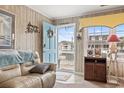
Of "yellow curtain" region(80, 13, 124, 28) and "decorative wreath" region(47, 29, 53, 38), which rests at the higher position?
"yellow curtain" region(80, 13, 124, 28)

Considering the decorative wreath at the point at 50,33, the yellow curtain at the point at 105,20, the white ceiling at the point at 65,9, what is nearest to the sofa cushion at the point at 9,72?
the white ceiling at the point at 65,9

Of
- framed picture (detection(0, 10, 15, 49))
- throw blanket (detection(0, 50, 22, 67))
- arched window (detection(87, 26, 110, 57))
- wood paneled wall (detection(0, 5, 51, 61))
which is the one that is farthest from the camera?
arched window (detection(87, 26, 110, 57))


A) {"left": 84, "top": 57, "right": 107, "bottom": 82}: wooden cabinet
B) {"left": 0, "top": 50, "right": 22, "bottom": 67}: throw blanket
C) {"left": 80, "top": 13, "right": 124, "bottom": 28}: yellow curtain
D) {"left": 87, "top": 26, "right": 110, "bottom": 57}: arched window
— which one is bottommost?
{"left": 84, "top": 57, "right": 107, "bottom": 82}: wooden cabinet

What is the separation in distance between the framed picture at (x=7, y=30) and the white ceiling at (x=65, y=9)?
0.96 meters

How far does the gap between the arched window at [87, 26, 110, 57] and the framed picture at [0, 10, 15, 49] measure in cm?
273

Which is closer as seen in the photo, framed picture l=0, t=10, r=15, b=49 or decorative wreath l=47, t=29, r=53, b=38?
framed picture l=0, t=10, r=15, b=49

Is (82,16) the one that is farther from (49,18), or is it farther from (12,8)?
(12,8)

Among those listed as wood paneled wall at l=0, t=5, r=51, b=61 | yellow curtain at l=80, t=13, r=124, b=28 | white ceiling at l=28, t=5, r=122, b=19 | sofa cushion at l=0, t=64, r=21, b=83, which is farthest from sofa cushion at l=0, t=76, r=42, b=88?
yellow curtain at l=80, t=13, r=124, b=28

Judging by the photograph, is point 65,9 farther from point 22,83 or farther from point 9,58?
point 22,83

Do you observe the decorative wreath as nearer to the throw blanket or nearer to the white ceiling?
the white ceiling

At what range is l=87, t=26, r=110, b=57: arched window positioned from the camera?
4.42 meters

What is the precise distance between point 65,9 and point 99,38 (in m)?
1.60

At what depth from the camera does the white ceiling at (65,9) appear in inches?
152

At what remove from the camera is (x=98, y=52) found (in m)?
4.43
